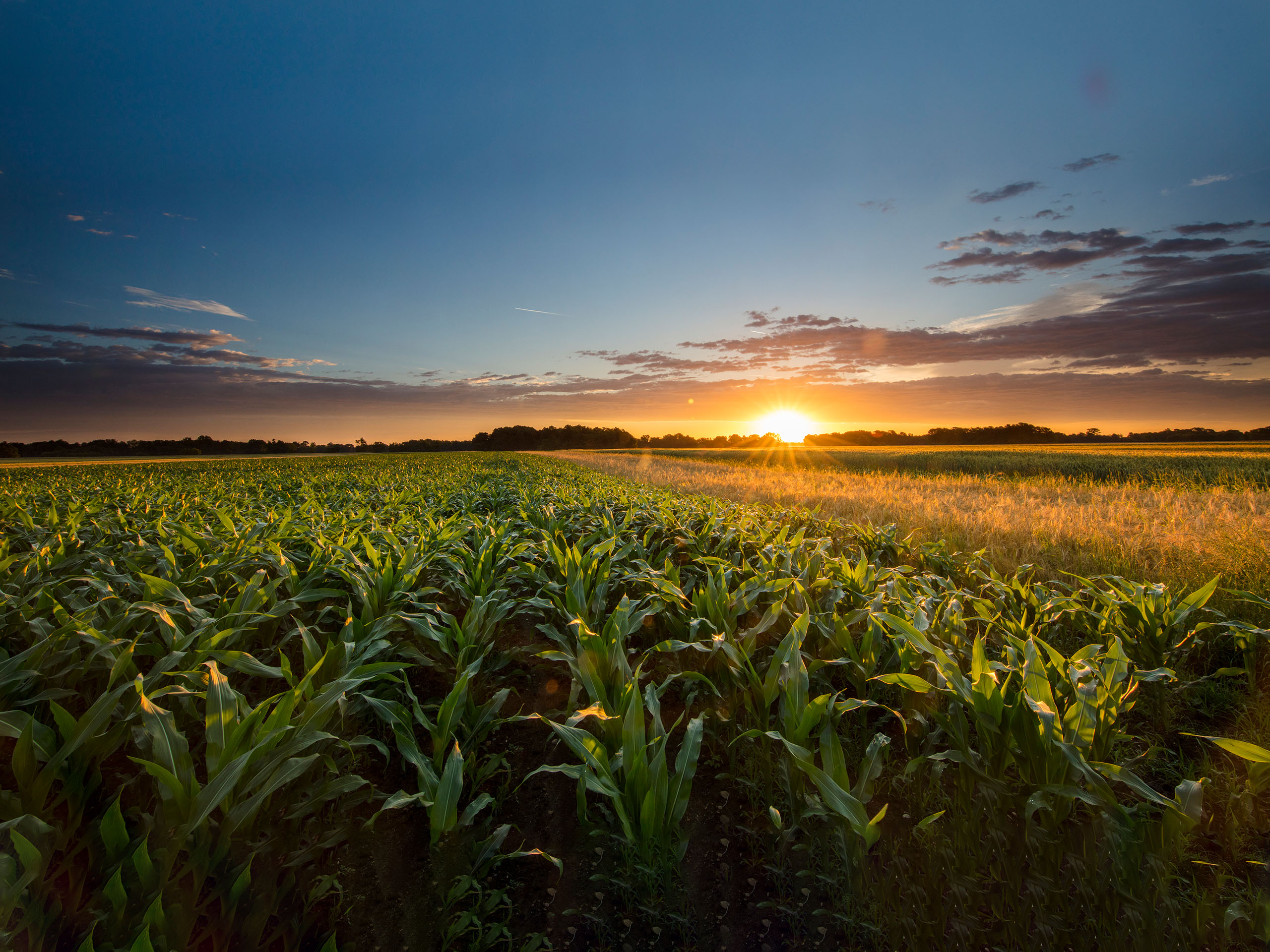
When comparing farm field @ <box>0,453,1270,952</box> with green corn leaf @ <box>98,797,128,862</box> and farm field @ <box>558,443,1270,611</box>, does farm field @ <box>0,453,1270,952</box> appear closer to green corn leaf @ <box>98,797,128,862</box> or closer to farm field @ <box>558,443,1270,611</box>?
green corn leaf @ <box>98,797,128,862</box>

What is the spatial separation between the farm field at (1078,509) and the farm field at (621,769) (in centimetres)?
208

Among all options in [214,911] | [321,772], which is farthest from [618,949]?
[321,772]

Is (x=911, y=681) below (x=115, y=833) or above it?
above

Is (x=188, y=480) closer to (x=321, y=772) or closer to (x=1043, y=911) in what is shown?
(x=321, y=772)

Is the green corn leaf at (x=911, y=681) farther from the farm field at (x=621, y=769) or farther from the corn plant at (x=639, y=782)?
the corn plant at (x=639, y=782)

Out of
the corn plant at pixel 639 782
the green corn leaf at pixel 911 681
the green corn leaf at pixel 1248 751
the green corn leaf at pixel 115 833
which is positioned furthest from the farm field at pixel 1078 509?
the green corn leaf at pixel 115 833

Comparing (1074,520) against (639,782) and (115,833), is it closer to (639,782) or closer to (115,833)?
(639,782)

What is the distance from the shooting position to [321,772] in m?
2.43

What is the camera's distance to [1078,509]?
342 inches

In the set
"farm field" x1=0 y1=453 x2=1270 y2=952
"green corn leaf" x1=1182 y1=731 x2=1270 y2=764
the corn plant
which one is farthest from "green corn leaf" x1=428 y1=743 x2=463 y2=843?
"green corn leaf" x1=1182 y1=731 x2=1270 y2=764

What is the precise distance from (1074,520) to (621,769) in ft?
28.9

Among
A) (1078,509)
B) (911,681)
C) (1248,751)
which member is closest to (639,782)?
(911,681)

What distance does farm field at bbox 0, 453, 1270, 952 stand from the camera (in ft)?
5.86

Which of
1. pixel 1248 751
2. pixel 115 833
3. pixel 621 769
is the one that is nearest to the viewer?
pixel 115 833
